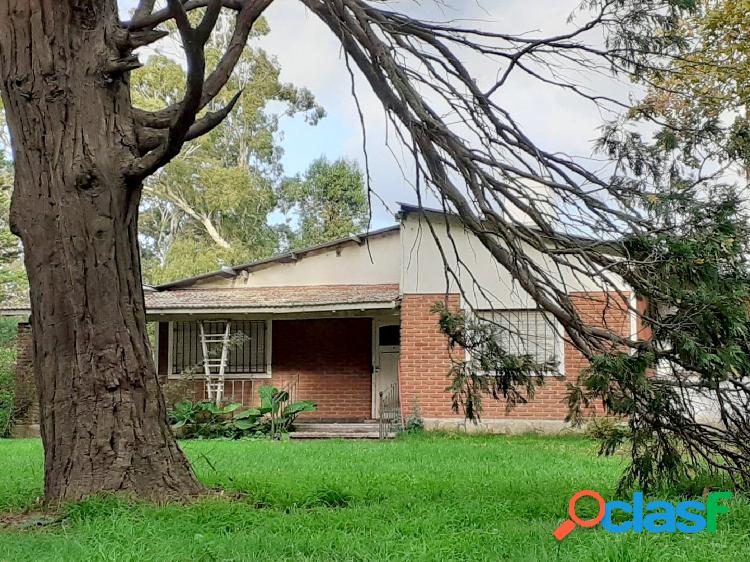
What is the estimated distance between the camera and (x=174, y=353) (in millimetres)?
18000

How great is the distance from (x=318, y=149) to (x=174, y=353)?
17.2m

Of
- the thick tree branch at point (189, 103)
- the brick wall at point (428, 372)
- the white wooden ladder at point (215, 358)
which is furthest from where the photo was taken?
the white wooden ladder at point (215, 358)

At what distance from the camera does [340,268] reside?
1778 centimetres

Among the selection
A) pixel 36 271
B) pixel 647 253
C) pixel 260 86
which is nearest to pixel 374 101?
pixel 647 253

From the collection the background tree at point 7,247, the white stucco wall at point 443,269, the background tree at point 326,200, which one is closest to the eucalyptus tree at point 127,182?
the white stucco wall at point 443,269

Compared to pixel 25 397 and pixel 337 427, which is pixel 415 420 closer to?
pixel 337 427

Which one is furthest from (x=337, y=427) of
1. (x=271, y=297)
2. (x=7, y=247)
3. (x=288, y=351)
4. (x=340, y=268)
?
(x=7, y=247)

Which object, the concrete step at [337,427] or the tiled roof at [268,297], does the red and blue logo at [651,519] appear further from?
the tiled roof at [268,297]

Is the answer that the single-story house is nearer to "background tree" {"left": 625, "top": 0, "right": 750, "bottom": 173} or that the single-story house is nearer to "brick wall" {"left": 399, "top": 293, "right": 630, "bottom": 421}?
"brick wall" {"left": 399, "top": 293, "right": 630, "bottom": 421}

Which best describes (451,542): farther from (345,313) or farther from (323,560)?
(345,313)

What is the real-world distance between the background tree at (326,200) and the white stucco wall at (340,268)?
12908 millimetres

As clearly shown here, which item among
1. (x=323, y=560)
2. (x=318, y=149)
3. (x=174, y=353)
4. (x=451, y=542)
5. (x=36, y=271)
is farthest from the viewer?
(x=318, y=149)

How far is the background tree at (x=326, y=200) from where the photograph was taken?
3178 cm

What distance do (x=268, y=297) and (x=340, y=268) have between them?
1986mm
